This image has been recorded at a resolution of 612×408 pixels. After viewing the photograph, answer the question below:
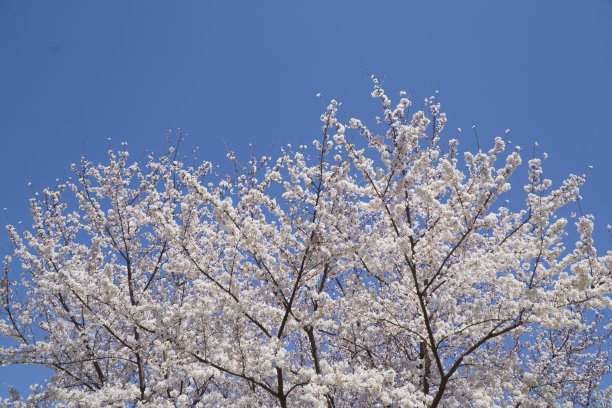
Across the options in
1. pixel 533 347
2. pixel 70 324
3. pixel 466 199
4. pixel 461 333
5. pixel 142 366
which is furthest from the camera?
pixel 533 347

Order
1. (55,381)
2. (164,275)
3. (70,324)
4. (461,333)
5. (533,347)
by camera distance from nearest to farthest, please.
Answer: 1. (461,333)
2. (55,381)
3. (70,324)
4. (164,275)
5. (533,347)

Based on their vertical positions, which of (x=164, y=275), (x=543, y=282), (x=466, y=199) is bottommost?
(x=543, y=282)

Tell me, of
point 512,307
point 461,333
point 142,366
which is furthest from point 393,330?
point 142,366

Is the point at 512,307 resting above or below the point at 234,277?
below

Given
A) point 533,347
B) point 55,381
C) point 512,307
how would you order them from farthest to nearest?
point 533,347
point 55,381
point 512,307

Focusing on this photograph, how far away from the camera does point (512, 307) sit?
657cm

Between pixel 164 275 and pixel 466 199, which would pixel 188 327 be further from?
pixel 466 199

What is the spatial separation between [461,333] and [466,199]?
2.50 metres

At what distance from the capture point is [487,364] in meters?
7.36

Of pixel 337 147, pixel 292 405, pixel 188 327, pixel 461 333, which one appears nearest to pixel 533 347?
pixel 461 333

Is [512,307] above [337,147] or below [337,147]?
below

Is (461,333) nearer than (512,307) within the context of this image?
No

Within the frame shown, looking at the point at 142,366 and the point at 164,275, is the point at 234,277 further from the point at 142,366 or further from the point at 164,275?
the point at 164,275

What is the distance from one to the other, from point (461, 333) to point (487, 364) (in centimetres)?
64
